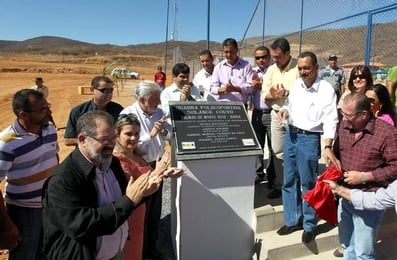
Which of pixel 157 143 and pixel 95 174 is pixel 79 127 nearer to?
pixel 95 174

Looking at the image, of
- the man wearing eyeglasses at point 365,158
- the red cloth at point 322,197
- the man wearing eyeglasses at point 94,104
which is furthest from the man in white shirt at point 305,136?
the man wearing eyeglasses at point 94,104

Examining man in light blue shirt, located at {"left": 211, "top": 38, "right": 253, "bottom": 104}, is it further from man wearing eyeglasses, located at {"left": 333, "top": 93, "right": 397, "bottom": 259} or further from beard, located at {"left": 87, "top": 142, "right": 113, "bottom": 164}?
beard, located at {"left": 87, "top": 142, "right": 113, "bottom": 164}

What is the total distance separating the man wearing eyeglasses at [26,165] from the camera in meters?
Answer: 2.72

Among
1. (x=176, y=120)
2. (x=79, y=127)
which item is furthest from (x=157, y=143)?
(x=79, y=127)

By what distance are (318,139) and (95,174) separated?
7.36ft

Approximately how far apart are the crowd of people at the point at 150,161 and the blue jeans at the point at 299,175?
0.04 feet

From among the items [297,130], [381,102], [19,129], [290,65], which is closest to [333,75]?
[290,65]

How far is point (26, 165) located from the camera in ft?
9.31

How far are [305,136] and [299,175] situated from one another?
46 cm

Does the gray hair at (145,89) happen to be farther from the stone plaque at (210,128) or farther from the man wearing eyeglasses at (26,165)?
the man wearing eyeglasses at (26,165)

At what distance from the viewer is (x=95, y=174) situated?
6.81 ft

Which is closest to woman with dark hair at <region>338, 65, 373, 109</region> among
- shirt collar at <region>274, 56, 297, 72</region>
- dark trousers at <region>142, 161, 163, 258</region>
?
shirt collar at <region>274, 56, 297, 72</region>

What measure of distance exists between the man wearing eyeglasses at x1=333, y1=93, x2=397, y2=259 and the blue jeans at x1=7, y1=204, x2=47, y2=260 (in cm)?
→ 269

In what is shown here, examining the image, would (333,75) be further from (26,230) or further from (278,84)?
(26,230)
